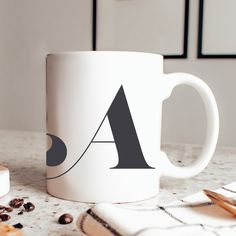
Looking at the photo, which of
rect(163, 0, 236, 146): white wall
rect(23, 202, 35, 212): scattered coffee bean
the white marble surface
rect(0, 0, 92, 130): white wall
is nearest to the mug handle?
the white marble surface

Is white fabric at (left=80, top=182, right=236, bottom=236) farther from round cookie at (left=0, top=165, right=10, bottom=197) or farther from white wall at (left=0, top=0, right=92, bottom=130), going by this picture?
white wall at (left=0, top=0, right=92, bottom=130)

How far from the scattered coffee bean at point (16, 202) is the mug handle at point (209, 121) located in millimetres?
144

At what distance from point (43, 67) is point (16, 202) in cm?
78

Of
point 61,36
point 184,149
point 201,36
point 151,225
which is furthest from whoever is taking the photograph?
point 61,36

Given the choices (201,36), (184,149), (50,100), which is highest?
(201,36)

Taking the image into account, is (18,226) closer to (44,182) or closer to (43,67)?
(44,182)

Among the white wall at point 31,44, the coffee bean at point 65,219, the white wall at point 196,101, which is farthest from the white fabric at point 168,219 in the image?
the white wall at point 31,44

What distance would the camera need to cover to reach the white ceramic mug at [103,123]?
0.33 meters

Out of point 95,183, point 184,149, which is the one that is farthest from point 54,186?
point 184,149

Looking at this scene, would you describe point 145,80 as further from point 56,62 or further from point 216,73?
point 216,73

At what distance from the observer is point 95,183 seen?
1.12 feet

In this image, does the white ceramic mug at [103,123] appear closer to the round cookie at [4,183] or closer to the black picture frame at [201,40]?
the round cookie at [4,183]

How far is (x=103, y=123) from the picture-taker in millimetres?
335

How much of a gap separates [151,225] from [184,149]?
0.50 meters
